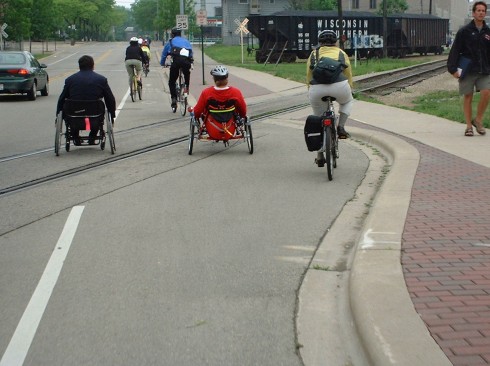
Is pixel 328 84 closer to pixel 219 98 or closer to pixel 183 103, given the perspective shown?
pixel 219 98

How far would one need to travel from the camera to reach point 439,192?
8.76 metres

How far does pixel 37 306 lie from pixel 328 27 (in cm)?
5257

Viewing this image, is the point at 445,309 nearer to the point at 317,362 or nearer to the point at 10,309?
the point at 317,362

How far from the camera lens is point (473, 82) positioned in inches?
519

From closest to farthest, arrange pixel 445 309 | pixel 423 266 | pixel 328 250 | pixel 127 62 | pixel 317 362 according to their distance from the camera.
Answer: pixel 317 362 < pixel 445 309 < pixel 423 266 < pixel 328 250 < pixel 127 62

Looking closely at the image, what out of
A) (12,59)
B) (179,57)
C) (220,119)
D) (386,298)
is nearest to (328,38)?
(220,119)

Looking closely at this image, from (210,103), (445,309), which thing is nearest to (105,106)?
(210,103)

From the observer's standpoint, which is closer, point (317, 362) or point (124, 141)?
point (317, 362)

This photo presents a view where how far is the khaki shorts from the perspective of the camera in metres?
13.1

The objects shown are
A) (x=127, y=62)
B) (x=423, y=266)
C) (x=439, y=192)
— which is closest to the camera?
(x=423, y=266)

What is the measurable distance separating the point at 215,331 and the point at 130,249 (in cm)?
224

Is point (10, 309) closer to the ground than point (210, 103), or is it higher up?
closer to the ground

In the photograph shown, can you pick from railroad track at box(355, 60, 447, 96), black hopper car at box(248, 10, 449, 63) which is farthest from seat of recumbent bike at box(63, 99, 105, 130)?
black hopper car at box(248, 10, 449, 63)

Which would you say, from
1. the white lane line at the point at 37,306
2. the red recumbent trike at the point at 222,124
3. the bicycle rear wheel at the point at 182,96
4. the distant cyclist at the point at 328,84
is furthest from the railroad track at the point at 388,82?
the white lane line at the point at 37,306
